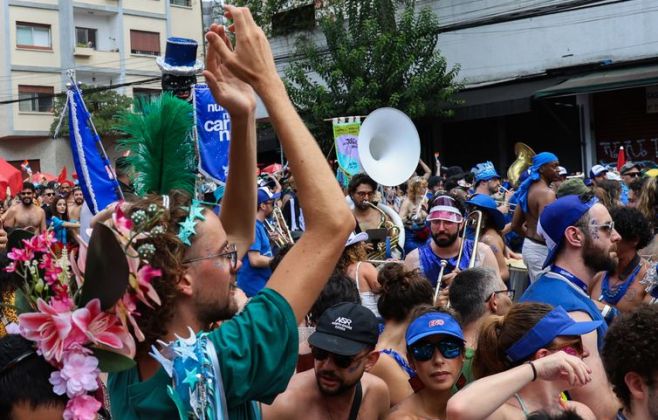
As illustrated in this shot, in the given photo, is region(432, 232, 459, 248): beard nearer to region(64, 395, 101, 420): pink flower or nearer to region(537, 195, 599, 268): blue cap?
region(537, 195, 599, 268): blue cap

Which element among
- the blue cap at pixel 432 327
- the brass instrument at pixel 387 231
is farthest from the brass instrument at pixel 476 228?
the blue cap at pixel 432 327

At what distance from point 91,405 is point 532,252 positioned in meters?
6.08

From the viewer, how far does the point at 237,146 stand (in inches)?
113

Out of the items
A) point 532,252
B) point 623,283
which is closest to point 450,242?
point 532,252

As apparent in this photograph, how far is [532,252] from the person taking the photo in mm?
7902

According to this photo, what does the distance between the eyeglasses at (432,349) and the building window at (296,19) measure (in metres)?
25.3

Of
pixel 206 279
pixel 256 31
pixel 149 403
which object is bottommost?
pixel 149 403

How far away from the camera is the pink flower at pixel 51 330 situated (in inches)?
90.4

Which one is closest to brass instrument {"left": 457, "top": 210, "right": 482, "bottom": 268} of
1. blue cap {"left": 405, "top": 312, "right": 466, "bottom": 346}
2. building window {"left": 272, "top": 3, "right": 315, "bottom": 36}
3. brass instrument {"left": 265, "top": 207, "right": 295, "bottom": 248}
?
brass instrument {"left": 265, "top": 207, "right": 295, "bottom": 248}

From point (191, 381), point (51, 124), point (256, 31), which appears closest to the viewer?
point (191, 381)

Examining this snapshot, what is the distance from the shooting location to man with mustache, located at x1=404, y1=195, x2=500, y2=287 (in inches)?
287

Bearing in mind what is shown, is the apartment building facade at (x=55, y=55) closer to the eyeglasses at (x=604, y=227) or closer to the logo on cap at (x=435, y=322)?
the eyeglasses at (x=604, y=227)

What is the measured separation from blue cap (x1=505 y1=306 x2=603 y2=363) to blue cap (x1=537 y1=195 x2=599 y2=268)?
4.79ft

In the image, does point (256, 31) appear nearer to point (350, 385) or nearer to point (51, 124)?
point (350, 385)
